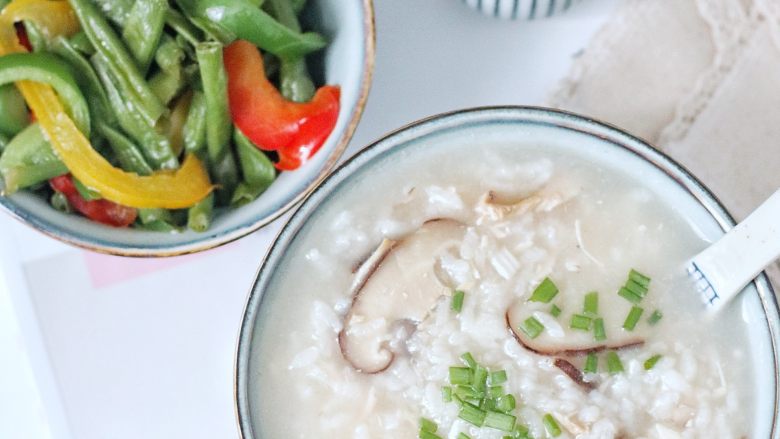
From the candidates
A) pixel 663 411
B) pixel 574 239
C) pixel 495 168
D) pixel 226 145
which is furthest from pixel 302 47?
pixel 663 411

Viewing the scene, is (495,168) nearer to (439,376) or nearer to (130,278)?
(439,376)

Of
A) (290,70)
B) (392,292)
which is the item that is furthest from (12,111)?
(392,292)

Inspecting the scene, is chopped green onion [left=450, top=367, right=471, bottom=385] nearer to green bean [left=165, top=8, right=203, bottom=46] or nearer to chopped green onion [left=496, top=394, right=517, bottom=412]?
chopped green onion [left=496, top=394, right=517, bottom=412]

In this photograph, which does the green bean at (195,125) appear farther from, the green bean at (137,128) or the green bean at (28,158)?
the green bean at (28,158)

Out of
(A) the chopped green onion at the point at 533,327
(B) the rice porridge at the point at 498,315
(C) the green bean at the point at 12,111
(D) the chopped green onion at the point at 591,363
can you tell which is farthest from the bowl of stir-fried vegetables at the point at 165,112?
(D) the chopped green onion at the point at 591,363

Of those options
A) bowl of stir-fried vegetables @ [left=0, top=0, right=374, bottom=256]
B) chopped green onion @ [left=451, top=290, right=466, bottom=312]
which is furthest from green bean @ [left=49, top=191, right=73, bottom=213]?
chopped green onion @ [left=451, top=290, right=466, bottom=312]

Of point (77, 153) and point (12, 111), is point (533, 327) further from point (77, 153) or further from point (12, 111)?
point (12, 111)
